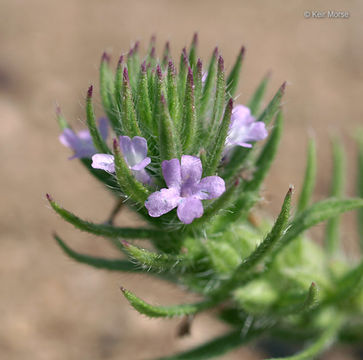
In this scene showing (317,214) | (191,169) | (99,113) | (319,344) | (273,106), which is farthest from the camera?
(99,113)

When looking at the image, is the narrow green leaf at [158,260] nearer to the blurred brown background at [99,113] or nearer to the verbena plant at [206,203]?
the verbena plant at [206,203]

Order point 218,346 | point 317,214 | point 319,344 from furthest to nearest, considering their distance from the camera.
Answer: point 218,346 → point 319,344 → point 317,214

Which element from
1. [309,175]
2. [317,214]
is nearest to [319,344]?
[317,214]

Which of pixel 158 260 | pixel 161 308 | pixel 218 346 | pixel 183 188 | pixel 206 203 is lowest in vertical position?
pixel 218 346

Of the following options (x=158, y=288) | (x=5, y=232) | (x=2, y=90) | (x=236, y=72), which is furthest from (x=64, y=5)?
(x=236, y=72)

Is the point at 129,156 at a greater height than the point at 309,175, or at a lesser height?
greater

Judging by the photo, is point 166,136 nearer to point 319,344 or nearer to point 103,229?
point 103,229

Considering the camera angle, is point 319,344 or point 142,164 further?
point 319,344

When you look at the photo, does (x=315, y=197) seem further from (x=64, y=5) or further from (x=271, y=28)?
(x=64, y=5)
